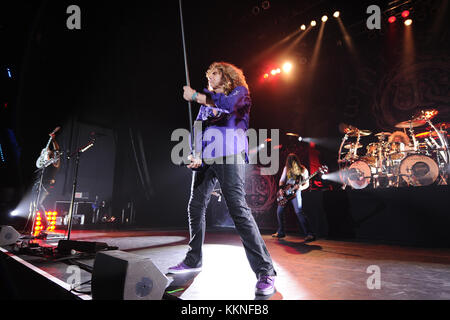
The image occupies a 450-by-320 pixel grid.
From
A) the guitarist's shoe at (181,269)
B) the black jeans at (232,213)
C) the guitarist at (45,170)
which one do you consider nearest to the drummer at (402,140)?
the black jeans at (232,213)

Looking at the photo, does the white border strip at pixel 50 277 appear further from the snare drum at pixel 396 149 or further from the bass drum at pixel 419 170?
the snare drum at pixel 396 149

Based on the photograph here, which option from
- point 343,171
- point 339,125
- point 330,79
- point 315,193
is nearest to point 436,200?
point 315,193

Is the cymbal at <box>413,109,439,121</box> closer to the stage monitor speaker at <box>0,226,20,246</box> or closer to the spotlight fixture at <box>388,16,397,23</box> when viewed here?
the spotlight fixture at <box>388,16,397,23</box>

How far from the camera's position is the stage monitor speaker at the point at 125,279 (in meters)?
1.10

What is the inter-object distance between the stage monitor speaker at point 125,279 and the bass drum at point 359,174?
5558 mm

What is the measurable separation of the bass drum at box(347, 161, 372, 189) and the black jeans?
479cm

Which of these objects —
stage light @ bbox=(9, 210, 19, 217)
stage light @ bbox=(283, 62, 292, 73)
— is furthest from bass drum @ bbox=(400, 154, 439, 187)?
stage light @ bbox=(9, 210, 19, 217)

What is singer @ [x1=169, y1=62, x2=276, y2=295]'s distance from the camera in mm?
1675

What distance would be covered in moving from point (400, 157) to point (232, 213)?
524 cm

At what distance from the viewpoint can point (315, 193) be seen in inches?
214

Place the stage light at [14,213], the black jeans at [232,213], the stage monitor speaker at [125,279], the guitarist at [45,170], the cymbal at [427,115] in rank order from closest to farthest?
the stage monitor speaker at [125,279] < the black jeans at [232,213] < the guitarist at [45,170] < the cymbal at [427,115] < the stage light at [14,213]

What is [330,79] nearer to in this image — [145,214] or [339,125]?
[339,125]

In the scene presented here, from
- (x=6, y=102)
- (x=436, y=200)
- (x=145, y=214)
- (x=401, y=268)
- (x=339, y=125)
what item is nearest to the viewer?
(x=401, y=268)

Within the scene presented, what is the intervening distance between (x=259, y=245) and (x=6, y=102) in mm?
7697
